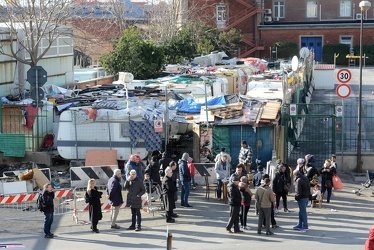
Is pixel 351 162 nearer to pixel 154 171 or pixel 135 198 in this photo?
Result: pixel 154 171

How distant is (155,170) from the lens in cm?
1934

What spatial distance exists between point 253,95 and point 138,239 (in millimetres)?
13775

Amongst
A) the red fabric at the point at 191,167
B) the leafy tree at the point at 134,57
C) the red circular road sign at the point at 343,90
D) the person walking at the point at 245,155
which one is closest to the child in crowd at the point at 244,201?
the red fabric at the point at 191,167

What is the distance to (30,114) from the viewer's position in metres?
24.1

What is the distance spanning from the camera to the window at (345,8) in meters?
74.9

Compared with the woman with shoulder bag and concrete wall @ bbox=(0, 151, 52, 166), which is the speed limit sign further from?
concrete wall @ bbox=(0, 151, 52, 166)

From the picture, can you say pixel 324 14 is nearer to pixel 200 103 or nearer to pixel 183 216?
pixel 200 103

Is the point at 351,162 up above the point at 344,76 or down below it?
below

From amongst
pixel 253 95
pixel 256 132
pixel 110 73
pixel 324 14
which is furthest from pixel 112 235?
pixel 324 14

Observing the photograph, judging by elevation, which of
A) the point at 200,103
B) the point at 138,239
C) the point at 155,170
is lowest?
the point at 138,239

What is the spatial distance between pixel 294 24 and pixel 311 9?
3.31 m

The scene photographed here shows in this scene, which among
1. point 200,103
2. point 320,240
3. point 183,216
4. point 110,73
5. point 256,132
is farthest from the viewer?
point 110,73

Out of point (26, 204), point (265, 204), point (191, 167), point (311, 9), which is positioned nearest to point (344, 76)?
point (191, 167)

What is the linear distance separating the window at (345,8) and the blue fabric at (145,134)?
5622cm
